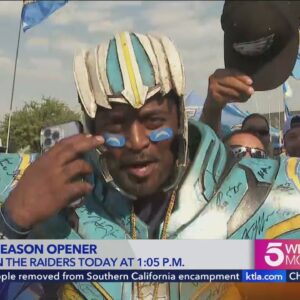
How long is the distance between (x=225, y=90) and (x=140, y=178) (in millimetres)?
A: 420

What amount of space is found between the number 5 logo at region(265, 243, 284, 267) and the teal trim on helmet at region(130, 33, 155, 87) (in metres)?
0.71

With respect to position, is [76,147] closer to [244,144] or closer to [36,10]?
[36,10]

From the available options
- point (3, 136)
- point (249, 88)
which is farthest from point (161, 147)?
point (3, 136)

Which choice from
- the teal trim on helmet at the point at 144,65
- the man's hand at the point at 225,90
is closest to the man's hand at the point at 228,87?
the man's hand at the point at 225,90

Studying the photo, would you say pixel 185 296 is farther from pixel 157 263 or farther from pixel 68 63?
pixel 68 63

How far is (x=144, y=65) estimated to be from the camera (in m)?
3.01

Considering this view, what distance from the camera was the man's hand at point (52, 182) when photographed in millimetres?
3062

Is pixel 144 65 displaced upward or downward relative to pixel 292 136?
upward

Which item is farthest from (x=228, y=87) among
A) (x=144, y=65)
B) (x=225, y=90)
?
(x=144, y=65)

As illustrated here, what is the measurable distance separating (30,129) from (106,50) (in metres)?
0.38

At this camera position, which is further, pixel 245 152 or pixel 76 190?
pixel 245 152

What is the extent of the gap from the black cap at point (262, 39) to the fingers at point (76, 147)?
517 millimetres

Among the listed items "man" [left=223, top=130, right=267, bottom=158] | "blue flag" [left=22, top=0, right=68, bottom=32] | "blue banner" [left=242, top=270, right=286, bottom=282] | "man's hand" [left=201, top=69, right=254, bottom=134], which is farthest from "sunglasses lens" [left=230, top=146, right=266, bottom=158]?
"blue flag" [left=22, top=0, right=68, bottom=32]

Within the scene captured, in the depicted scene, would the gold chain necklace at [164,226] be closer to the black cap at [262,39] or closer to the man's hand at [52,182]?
the man's hand at [52,182]
